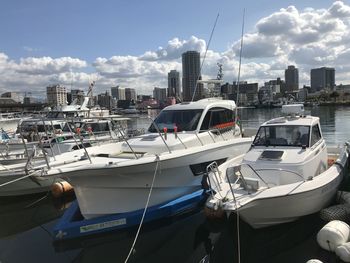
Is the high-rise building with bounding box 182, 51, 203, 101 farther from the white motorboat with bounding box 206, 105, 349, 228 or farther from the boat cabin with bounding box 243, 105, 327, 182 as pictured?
the white motorboat with bounding box 206, 105, 349, 228

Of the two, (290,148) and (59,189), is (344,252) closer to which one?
(290,148)

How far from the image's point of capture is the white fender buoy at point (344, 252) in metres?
6.02

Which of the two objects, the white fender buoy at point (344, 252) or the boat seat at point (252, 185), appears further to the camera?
the boat seat at point (252, 185)

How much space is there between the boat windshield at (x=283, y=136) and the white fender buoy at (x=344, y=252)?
288 centimetres

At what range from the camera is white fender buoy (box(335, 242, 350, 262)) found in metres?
6.02

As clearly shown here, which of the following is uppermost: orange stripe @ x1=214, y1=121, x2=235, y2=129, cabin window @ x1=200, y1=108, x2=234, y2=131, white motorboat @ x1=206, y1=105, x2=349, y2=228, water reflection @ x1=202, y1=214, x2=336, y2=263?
cabin window @ x1=200, y1=108, x2=234, y2=131

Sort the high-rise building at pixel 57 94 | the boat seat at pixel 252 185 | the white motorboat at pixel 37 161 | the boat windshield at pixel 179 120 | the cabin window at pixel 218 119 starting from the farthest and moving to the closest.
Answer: the high-rise building at pixel 57 94 → the cabin window at pixel 218 119 → the boat windshield at pixel 179 120 → the white motorboat at pixel 37 161 → the boat seat at pixel 252 185

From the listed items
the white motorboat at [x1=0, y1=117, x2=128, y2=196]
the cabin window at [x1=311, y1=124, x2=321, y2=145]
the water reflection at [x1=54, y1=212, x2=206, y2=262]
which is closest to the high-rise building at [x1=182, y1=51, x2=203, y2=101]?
the white motorboat at [x1=0, y1=117, x2=128, y2=196]

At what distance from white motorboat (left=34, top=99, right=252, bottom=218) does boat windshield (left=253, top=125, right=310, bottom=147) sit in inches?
57.0

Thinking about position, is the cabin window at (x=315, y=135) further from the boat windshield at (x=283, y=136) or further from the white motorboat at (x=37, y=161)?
the white motorboat at (x=37, y=161)

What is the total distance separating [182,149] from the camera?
9602 millimetres

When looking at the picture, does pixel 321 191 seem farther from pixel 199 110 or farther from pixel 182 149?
pixel 199 110

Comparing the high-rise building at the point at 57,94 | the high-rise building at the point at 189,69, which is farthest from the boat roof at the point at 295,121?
the high-rise building at the point at 57,94

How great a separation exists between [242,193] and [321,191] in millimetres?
1849
